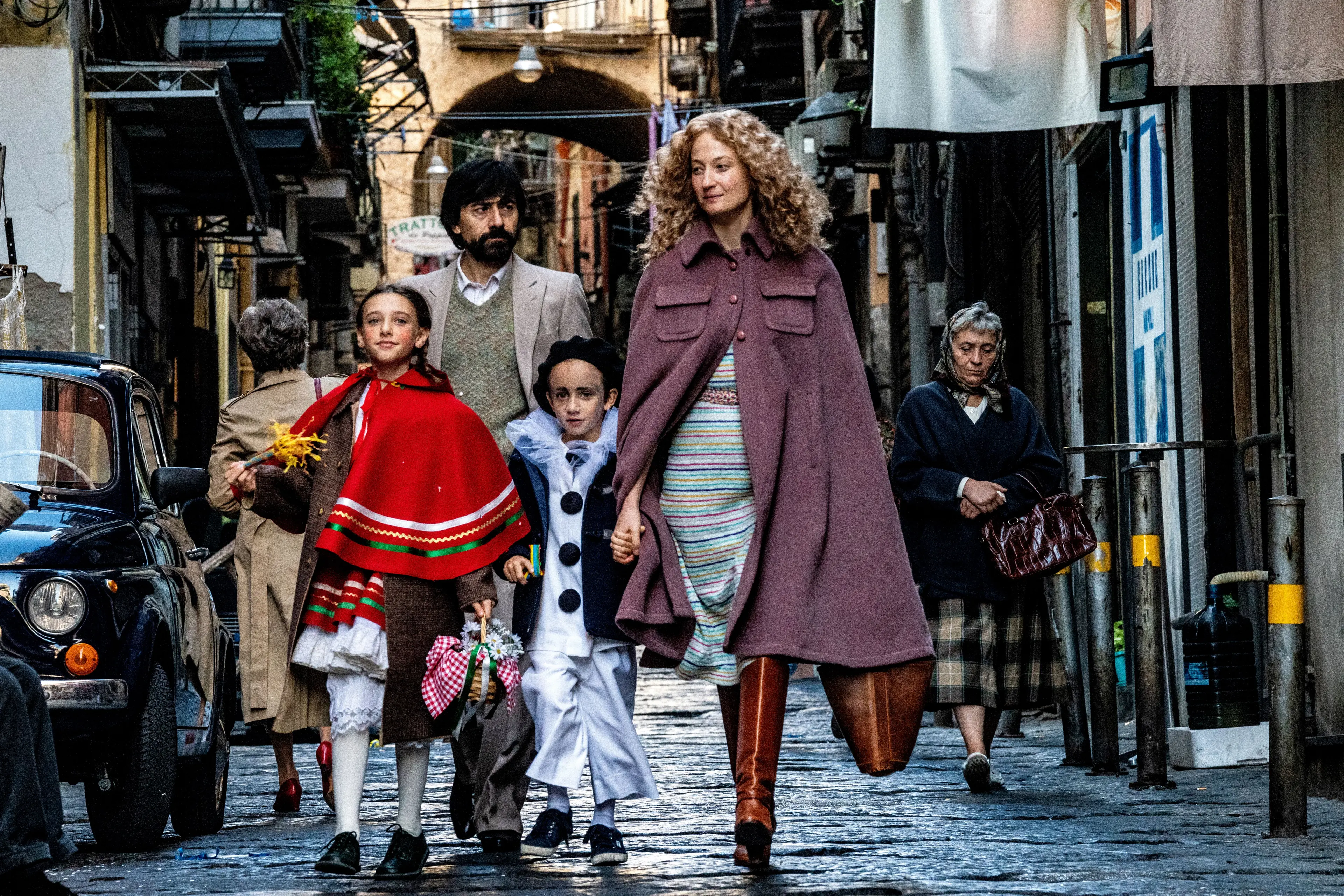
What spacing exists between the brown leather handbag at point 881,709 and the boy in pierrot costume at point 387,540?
3.27 ft

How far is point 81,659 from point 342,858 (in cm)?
137

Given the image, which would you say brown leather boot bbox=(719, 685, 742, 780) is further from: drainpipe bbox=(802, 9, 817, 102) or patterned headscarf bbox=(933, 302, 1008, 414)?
drainpipe bbox=(802, 9, 817, 102)

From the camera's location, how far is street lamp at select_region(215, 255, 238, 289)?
26.1 meters

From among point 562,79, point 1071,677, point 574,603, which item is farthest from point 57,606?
point 562,79

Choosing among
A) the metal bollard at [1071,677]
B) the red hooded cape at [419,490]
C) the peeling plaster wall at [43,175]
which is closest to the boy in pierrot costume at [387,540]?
the red hooded cape at [419,490]

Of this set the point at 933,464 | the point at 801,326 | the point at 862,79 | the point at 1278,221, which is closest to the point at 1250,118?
the point at 1278,221

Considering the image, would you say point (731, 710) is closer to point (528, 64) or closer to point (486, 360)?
point (486, 360)

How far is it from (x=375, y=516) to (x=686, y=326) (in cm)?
100

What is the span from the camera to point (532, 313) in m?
6.87

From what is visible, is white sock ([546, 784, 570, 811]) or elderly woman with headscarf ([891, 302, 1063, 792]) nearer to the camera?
white sock ([546, 784, 570, 811])

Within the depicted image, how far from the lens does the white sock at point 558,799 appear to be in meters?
6.26

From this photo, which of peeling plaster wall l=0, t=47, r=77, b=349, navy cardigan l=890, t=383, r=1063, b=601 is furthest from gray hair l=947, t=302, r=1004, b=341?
peeling plaster wall l=0, t=47, r=77, b=349

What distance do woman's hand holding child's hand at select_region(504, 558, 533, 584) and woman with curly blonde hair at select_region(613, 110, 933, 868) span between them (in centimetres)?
26

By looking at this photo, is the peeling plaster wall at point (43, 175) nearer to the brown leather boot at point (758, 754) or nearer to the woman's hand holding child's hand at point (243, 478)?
the woman's hand holding child's hand at point (243, 478)
